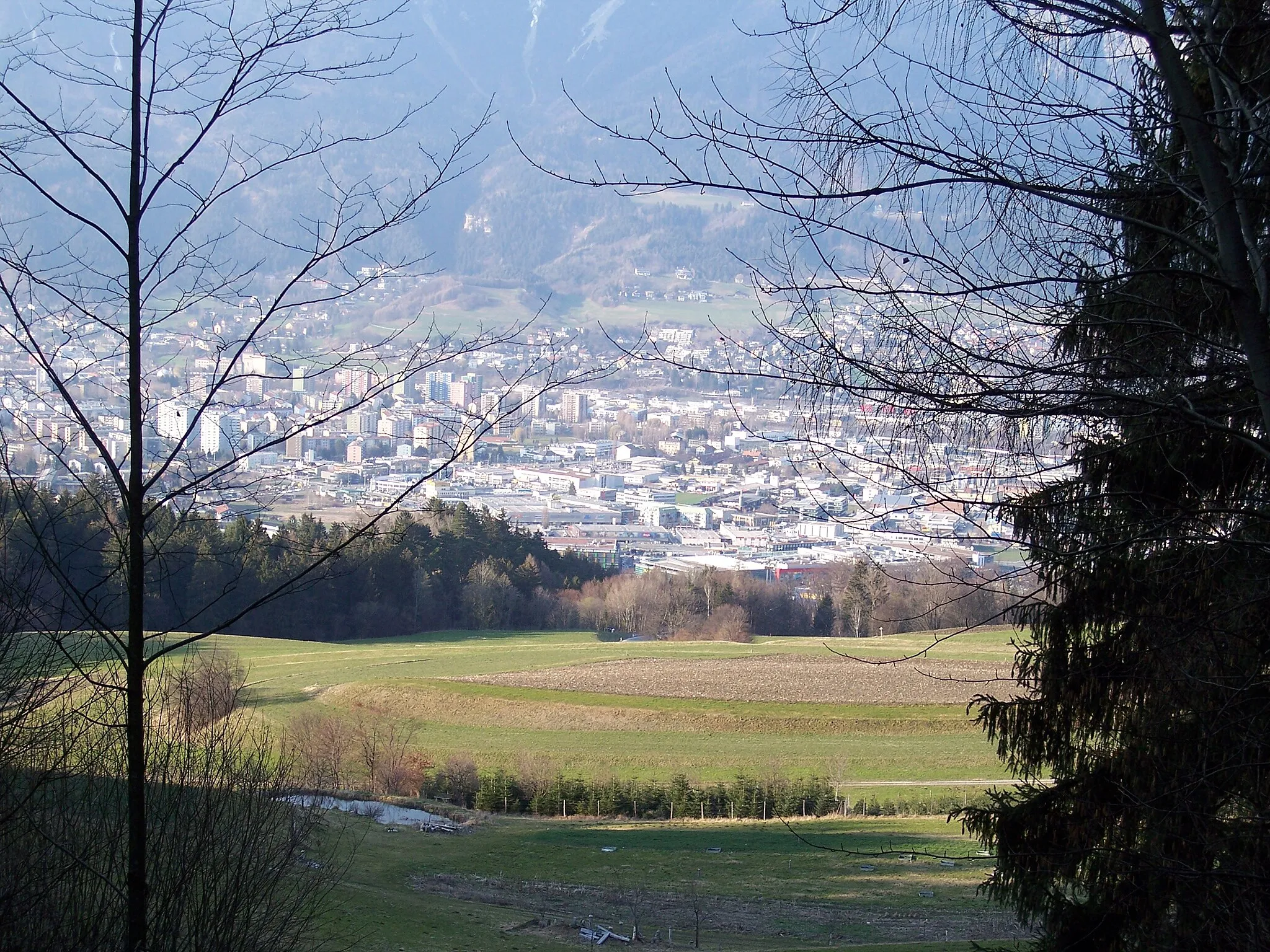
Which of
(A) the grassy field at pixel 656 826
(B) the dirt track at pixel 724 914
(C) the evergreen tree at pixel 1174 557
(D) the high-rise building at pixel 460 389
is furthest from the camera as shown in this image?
(A) the grassy field at pixel 656 826

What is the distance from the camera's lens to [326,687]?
29859 mm

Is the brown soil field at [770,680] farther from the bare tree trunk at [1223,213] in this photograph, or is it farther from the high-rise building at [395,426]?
the bare tree trunk at [1223,213]

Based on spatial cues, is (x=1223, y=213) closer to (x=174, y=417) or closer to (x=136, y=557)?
(x=136, y=557)

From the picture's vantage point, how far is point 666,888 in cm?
1589

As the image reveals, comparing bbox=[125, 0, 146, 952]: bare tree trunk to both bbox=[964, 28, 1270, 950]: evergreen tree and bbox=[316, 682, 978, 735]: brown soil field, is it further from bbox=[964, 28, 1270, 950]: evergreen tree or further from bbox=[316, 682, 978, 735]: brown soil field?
bbox=[316, 682, 978, 735]: brown soil field

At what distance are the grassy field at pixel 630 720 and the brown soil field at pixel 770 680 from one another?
54 centimetres

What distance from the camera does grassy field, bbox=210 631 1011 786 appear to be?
957 inches

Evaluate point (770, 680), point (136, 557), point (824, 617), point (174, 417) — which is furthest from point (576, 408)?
point (136, 557)

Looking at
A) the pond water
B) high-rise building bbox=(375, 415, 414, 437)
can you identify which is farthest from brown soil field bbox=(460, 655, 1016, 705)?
high-rise building bbox=(375, 415, 414, 437)

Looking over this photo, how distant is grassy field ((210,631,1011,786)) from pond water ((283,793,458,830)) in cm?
302

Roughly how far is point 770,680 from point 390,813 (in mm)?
14351

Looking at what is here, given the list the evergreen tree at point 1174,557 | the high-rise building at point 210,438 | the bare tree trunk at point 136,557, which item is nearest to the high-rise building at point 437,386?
the high-rise building at point 210,438

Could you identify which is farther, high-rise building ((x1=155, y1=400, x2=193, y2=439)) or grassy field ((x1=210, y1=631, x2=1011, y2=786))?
grassy field ((x1=210, y1=631, x2=1011, y2=786))

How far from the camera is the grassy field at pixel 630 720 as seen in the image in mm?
24312
